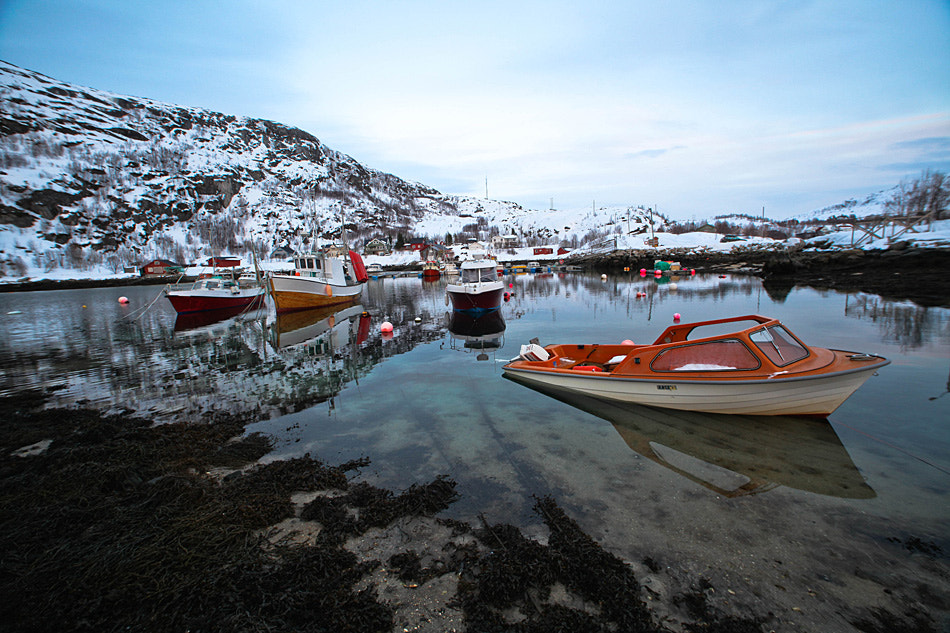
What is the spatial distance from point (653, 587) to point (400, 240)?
395ft

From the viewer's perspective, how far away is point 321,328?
63.3 feet

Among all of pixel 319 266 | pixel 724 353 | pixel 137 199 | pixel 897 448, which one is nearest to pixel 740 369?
pixel 724 353

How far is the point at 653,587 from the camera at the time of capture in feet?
11.4

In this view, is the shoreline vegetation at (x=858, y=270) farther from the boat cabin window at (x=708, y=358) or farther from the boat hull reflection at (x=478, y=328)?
the boat hull reflection at (x=478, y=328)

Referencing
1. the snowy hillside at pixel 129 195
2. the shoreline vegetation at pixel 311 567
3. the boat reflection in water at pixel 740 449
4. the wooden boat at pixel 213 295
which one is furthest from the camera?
the snowy hillside at pixel 129 195

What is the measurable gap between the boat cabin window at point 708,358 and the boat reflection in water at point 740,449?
94cm

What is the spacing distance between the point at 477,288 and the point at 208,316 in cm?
1758

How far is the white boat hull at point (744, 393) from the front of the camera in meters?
6.50

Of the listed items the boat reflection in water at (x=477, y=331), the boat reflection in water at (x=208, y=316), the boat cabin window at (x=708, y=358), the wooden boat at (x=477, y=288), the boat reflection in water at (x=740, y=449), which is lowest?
the boat reflection in water at (x=740, y=449)

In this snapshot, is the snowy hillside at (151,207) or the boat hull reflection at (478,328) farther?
the snowy hillside at (151,207)

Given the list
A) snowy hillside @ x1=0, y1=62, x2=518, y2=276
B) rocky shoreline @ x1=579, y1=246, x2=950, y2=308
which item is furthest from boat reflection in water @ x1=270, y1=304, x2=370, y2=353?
snowy hillside @ x1=0, y1=62, x2=518, y2=276

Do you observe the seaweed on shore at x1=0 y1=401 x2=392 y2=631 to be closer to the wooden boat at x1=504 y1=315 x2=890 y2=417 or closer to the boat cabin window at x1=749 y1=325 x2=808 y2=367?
the wooden boat at x1=504 y1=315 x2=890 y2=417

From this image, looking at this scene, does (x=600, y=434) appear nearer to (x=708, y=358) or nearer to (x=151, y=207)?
(x=708, y=358)

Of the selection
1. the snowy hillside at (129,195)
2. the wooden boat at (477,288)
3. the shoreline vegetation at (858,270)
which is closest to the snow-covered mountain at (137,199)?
the snowy hillside at (129,195)
